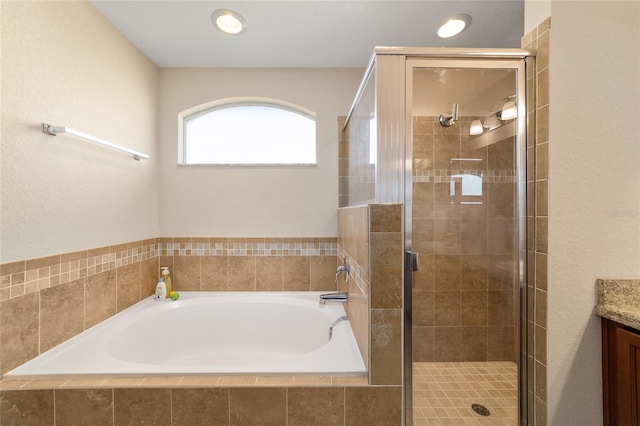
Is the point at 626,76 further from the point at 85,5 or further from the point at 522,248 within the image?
the point at 85,5

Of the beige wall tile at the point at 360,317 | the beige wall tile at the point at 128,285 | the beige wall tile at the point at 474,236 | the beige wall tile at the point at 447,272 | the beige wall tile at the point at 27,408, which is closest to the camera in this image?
the beige wall tile at the point at 27,408

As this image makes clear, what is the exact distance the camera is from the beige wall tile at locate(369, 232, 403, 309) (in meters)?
1.08

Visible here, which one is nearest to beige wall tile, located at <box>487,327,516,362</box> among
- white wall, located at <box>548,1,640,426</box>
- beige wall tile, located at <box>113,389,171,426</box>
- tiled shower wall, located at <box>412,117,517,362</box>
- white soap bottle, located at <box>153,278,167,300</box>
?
tiled shower wall, located at <box>412,117,517,362</box>

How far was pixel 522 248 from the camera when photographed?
4.03ft

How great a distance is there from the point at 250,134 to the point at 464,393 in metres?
2.31

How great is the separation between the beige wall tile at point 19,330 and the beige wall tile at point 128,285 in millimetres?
524

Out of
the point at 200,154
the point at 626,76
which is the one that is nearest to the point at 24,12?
the point at 200,154

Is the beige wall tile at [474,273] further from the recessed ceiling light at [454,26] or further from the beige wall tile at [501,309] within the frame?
the recessed ceiling light at [454,26]

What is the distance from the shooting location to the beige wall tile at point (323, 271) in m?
2.20

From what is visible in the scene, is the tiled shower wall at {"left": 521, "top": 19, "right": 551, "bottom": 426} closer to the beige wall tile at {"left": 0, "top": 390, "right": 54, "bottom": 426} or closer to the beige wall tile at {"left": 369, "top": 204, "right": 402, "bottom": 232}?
the beige wall tile at {"left": 369, "top": 204, "right": 402, "bottom": 232}

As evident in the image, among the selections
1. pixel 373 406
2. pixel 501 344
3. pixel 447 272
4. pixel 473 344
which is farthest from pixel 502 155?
pixel 373 406

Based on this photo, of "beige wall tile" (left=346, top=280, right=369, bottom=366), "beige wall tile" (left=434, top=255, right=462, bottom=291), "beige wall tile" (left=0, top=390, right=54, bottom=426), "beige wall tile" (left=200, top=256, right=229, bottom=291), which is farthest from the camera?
"beige wall tile" (left=200, top=256, right=229, bottom=291)

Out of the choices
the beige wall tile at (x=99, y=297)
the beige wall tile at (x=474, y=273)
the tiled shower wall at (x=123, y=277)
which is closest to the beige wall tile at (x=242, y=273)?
the tiled shower wall at (x=123, y=277)

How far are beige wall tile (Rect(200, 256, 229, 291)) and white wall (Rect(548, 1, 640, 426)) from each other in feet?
6.69
